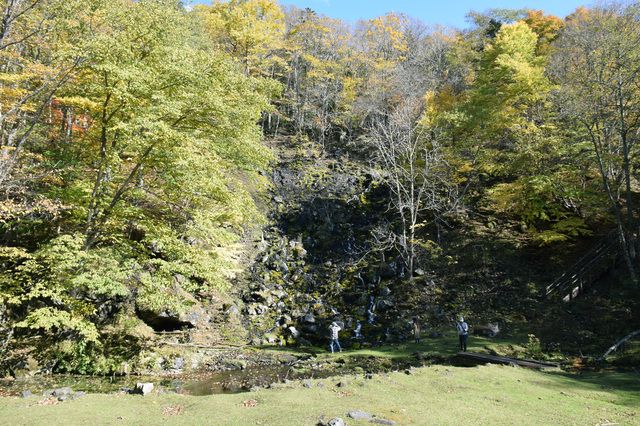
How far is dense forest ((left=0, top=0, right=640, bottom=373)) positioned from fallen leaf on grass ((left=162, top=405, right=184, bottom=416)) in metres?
4.71

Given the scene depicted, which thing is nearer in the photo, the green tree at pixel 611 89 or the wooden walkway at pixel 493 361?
the wooden walkway at pixel 493 361

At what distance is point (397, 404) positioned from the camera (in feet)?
18.9

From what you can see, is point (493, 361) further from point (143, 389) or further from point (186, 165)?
point (186, 165)

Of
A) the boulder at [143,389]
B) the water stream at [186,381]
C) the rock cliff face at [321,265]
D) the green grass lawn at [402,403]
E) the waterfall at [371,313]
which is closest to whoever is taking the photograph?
the green grass lawn at [402,403]

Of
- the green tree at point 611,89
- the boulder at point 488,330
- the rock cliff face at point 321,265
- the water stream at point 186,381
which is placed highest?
the green tree at point 611,89

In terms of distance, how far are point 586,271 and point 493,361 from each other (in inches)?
324

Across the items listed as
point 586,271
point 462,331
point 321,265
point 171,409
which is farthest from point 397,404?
point 321,265

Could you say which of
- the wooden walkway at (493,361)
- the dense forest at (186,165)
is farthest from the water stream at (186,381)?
the wooden walkway at (493,361)

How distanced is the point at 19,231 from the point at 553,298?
21.9 meters

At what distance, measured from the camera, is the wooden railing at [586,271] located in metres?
13.6

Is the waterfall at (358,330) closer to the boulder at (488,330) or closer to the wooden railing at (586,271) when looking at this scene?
the boulder at (488,330)

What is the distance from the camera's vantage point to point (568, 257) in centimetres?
1562

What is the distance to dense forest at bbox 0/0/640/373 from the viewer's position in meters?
9.65

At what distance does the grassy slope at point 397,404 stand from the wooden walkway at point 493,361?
3.55 feet
